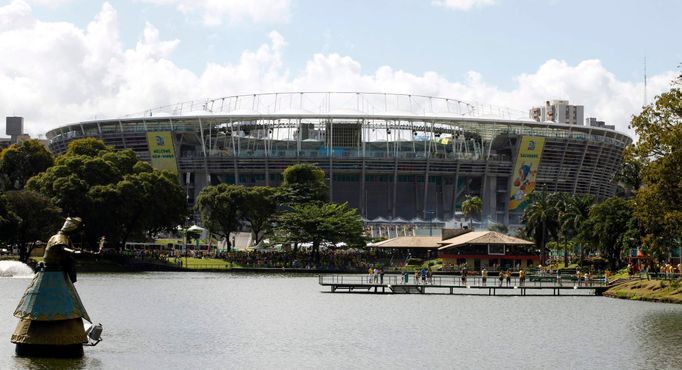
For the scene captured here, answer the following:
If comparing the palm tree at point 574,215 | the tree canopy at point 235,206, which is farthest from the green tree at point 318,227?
the palm tree at point 574,215

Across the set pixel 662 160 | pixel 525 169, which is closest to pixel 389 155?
pixel 525 169

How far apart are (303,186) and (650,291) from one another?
241ft

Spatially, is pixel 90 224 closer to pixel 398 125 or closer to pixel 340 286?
pixel 340 286

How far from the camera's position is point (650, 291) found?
79625 mm

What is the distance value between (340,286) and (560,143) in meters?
109

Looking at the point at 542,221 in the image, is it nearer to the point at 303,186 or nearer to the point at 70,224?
the point at 303,186

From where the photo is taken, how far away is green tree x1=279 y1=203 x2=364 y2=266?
13175 centimetres

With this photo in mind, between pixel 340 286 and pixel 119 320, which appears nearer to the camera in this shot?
pixel 119 320

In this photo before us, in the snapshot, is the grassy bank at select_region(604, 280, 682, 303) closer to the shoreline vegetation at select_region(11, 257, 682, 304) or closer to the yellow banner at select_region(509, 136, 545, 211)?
the shoreline vegetation at select_region(11, 257, 682, 304)

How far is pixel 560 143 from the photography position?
625 feet

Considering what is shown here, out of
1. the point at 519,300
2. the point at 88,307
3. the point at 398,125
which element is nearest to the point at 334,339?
the point at 88,307

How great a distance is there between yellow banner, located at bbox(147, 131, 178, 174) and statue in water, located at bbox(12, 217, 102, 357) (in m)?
150

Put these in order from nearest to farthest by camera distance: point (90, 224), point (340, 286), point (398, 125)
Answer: point (340, 286) → point (90, 224) → point (398, 125)

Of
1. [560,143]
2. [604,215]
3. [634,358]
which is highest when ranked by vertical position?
[560,143]
